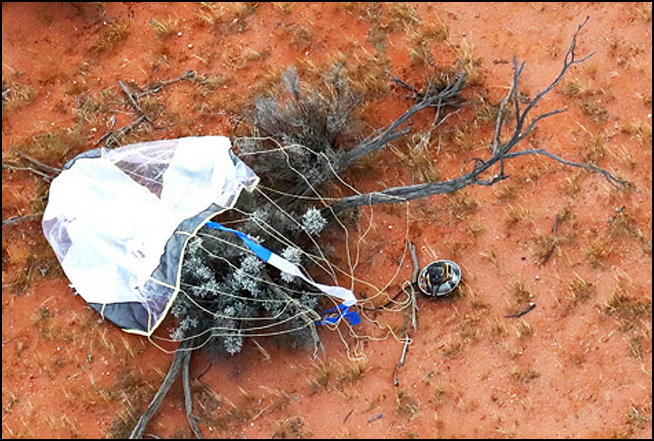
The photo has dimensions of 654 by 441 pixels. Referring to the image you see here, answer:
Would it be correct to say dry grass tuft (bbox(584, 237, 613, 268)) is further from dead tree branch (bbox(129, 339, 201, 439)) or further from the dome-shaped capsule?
dead tree branch (bbox(129, 339, 201, 439))

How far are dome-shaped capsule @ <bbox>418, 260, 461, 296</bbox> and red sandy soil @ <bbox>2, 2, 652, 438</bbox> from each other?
0.14m

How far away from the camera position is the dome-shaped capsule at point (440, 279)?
548 cm

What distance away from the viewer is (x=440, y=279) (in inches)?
216

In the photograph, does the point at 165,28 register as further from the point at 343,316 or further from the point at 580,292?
the point at 580,292

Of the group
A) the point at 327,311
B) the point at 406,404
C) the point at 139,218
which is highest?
the point at 139,218

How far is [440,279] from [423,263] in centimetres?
30

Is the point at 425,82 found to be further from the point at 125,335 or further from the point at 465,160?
the point at 125,335

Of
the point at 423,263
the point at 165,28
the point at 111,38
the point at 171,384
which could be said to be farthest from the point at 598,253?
the point at 111,38

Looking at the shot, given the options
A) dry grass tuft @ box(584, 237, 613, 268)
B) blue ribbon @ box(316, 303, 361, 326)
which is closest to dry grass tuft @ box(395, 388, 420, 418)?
blue ribbon @ box(316, 303, 361, 326)

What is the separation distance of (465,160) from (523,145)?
0.57 meters

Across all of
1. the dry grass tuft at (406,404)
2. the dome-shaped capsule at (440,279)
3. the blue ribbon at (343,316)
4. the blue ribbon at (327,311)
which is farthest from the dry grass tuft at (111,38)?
the dry grass tuft at (406,404)

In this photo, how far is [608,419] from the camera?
5.03 m

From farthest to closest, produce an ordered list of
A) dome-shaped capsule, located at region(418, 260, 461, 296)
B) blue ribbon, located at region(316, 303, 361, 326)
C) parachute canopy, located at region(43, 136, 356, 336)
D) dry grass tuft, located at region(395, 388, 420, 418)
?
dome-shaped capsule, located at region(418, 260, 461, 296)
blue ribbon, located at region(316, 303, 361, 326)
dry grass tuft, located at region(395, 388, 420, 418)
parachute canopy, located at region(43, 136, 356, 336)

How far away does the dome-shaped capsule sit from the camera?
216 inches
